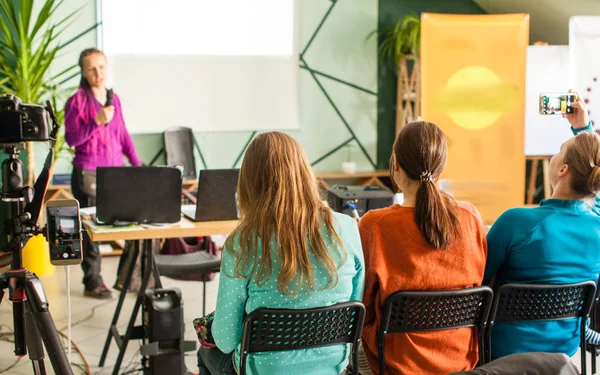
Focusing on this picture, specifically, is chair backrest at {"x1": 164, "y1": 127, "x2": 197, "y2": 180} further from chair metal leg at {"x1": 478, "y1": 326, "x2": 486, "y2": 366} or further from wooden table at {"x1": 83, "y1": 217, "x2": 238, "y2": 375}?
chair metal leg at {"x1": 478, "y1": 326, "x2": 486, "y2": 366}

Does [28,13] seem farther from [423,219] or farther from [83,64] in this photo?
[423,219]

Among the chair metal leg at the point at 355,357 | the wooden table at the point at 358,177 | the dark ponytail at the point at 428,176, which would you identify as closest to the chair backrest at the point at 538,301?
the dark ponytail at the point at 428,176

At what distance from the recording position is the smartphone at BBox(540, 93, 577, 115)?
301 centimetres

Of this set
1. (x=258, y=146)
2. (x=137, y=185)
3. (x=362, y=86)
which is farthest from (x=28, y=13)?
(x=258, y=146)

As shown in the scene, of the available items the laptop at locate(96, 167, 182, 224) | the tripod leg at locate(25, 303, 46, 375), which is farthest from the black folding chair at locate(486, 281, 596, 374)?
the laptop at locate(96, 167, 182, 224)

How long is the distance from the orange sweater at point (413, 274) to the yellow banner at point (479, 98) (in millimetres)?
2134

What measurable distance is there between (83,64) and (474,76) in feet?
7.46

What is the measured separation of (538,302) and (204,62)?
13.8 ft

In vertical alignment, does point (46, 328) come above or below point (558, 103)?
below

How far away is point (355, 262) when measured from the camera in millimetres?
2012

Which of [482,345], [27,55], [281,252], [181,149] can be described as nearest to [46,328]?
[281,252]

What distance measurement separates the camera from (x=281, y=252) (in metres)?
1.86

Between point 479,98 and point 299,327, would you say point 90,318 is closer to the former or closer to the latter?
point 299,327

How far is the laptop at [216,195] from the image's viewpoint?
3188 mm
